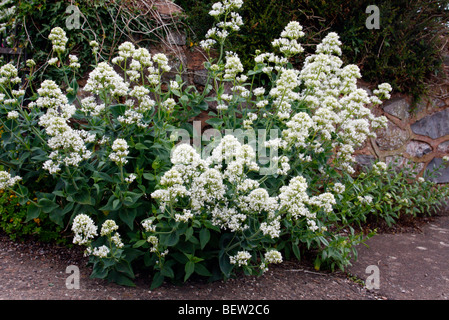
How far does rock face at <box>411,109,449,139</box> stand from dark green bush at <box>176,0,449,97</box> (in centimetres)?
46

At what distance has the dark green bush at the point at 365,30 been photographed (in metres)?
4.39

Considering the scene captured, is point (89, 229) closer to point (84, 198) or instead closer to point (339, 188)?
point (84, 198)

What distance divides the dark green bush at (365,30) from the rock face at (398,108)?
153 millimetres

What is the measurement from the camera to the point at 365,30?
15.1ft

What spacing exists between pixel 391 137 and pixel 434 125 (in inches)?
29.1

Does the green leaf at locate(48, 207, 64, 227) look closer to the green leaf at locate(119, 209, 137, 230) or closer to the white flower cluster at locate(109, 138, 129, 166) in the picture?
the green leaf at locate(119, 209, 137, 230)

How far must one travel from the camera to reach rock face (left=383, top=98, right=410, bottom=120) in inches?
197

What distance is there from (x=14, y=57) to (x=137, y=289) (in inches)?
132

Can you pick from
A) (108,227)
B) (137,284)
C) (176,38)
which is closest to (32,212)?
(108,227)

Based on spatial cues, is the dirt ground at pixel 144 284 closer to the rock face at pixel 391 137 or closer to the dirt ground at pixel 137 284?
the dirt ground at pixel 137 284

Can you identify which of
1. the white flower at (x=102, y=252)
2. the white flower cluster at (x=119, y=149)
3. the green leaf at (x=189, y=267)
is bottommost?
the green leaf at (x=189, y=267)

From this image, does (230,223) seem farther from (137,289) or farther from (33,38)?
(33,38)

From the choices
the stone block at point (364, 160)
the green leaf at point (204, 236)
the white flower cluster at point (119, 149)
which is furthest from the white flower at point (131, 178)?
the stone block at point (364, 160)
